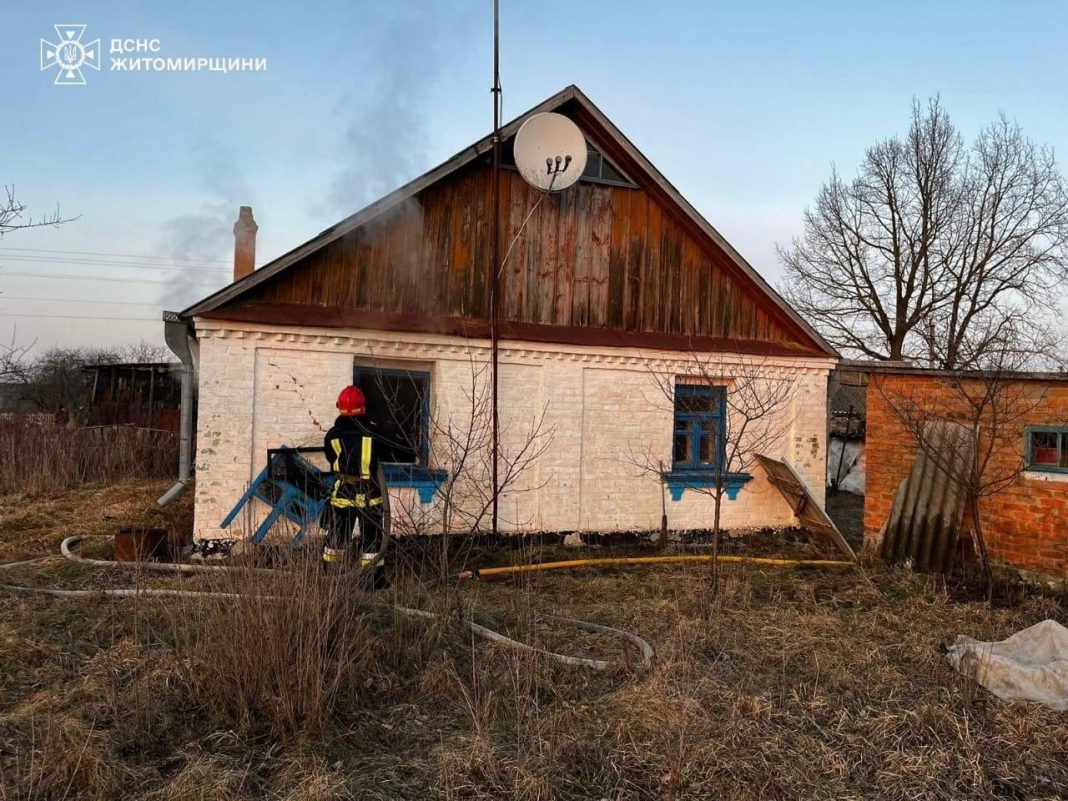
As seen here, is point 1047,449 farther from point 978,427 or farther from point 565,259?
point 565,259

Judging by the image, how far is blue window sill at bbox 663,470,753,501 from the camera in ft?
34.2

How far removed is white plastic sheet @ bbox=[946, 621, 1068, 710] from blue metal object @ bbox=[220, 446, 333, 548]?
19.9ft

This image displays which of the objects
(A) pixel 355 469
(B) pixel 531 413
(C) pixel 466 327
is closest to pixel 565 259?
(C) pixel 466 327

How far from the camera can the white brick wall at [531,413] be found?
818cm

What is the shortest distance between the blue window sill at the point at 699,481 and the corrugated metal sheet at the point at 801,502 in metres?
0.39

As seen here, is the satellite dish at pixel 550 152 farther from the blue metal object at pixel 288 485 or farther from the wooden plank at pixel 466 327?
the blue metal object at pixel 288 485

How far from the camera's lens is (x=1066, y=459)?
805 centimetres

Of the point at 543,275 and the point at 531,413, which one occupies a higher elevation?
the point at 543,275

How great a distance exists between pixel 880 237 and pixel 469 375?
74.3 feet

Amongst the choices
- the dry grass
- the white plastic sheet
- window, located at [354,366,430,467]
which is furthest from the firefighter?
the dry grass

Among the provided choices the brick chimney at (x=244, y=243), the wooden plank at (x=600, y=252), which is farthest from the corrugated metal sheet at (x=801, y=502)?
the brick chimney at (x=244, y=243)

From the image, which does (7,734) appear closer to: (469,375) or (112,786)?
(112,786)

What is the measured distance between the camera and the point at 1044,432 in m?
8.20

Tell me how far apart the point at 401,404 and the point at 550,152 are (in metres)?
3.87
